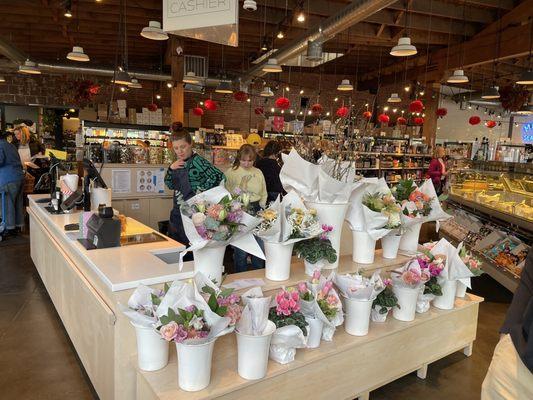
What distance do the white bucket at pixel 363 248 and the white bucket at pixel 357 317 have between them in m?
0.45

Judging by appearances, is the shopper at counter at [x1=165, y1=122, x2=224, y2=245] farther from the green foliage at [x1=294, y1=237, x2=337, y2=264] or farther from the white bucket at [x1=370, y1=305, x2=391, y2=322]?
the white bucket at [x1=370, y1=305, x2=391, y2=322]

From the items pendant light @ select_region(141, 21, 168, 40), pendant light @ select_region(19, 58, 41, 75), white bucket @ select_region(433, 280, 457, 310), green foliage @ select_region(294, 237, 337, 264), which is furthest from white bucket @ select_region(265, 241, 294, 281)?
pendant light @ select_region(19, 58, 41, 75)

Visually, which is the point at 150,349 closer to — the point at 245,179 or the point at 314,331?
the point at 314,331

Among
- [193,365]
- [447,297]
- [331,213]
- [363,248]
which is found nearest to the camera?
[193,365]

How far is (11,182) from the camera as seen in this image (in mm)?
6484

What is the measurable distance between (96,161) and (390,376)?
4.68 m

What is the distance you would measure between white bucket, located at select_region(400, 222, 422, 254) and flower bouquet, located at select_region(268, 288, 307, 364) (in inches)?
57.8

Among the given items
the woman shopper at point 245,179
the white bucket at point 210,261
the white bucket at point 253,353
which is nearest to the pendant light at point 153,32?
the woman shopper at point 245,179

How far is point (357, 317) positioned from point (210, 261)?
3.22ft

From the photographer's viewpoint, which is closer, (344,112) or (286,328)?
(286,328)

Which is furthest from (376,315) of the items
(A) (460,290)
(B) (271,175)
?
(B) (271,175)

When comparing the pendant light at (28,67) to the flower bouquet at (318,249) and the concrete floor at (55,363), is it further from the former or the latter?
the flower bouquet at (318,249)

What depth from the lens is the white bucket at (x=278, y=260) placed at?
7.90 feet

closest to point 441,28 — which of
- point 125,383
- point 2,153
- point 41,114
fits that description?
A: point 2,153
